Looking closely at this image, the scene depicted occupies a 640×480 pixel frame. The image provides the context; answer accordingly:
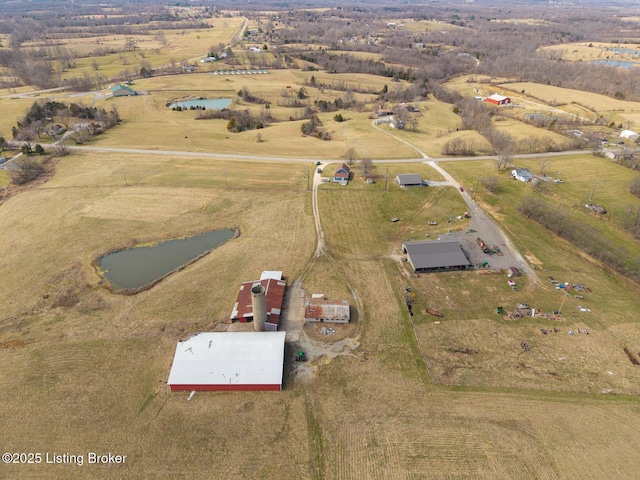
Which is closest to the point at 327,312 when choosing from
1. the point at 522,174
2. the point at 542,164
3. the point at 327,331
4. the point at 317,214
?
the point at 327,331

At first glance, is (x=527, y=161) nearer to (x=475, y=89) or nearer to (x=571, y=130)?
(x=571, y=130)

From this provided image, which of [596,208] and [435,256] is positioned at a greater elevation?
[435,256]

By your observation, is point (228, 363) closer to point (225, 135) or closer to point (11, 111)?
point (225, 135)

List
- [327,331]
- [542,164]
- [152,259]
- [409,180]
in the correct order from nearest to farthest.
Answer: [327,331], [152,259], [409,180], [542,164]

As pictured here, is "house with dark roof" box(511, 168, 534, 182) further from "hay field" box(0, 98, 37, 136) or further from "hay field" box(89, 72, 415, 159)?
"hay field" box(0, 98, 37, 136)

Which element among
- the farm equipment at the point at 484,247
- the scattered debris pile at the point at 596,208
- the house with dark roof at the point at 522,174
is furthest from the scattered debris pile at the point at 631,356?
the house with dark roof at the point at 522,174

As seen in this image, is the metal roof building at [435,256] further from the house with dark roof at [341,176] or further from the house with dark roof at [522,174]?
the house with dark roof at [522,174]

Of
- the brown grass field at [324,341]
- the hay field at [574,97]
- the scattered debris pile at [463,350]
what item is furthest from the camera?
the hay field at [574,97]
